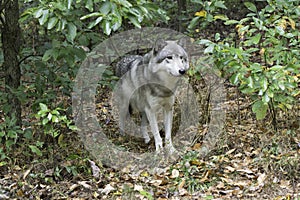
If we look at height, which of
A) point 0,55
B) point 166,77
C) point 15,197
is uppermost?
point 0,55

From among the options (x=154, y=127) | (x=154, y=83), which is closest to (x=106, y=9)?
(x=154, y=83)

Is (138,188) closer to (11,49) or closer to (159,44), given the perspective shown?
(159,44)

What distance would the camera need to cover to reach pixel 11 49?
5137 mm

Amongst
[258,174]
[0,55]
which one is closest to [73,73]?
[0,55]

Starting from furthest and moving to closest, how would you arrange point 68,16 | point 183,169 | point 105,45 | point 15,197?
point 105,45 → point 183,169 → point 15,197 → point 68,16

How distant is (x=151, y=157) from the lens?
5113mm

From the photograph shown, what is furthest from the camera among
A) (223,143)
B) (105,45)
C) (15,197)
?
(105,45)

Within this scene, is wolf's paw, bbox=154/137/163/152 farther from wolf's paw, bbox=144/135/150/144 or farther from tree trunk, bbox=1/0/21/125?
tree trunk, bbox=1/0/21/125

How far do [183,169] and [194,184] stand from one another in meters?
0.35

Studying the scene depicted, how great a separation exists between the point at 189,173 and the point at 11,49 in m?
2.40

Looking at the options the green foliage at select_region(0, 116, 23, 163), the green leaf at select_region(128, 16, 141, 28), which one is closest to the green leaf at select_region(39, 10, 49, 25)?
the green leaf at select_region(128, 16, 141, 28)

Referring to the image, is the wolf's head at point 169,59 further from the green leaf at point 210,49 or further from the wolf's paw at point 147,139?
the wolf's paw at point 147,139

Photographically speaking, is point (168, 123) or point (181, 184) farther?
point (168, 123)

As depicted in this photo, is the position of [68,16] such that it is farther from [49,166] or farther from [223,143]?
[223,143]
